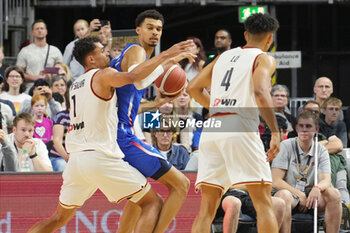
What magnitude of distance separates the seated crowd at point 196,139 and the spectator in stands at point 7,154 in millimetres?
12

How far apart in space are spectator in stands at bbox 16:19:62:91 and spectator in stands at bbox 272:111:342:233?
6.02 m

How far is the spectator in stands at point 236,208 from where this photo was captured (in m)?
9.54

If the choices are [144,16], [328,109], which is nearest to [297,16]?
[328,109]

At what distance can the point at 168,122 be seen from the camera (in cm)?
1195

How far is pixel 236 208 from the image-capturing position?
385 inches

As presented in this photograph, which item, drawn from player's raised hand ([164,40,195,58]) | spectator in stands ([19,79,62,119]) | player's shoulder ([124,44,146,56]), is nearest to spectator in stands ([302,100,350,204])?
player's shoulder ([124,44,146,56])

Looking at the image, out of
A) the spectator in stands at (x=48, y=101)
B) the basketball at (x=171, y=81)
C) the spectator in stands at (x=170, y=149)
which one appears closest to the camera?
the basketball at (x=171, y=81)

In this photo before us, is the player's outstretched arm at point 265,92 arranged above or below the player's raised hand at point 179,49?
below

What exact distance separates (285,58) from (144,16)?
715 cm

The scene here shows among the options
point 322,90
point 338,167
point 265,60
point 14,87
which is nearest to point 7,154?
point 14,87

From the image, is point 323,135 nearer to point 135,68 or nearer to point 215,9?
point 135,68

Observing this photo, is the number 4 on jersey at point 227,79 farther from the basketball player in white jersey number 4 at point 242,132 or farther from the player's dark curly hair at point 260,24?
the player's dark curly hair at point 260,24

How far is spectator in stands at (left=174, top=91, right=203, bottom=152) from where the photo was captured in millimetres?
12391

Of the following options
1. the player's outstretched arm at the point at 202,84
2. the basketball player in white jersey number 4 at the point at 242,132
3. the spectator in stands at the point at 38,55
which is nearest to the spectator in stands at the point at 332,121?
the player's outstretched arm at the point at 202,84
